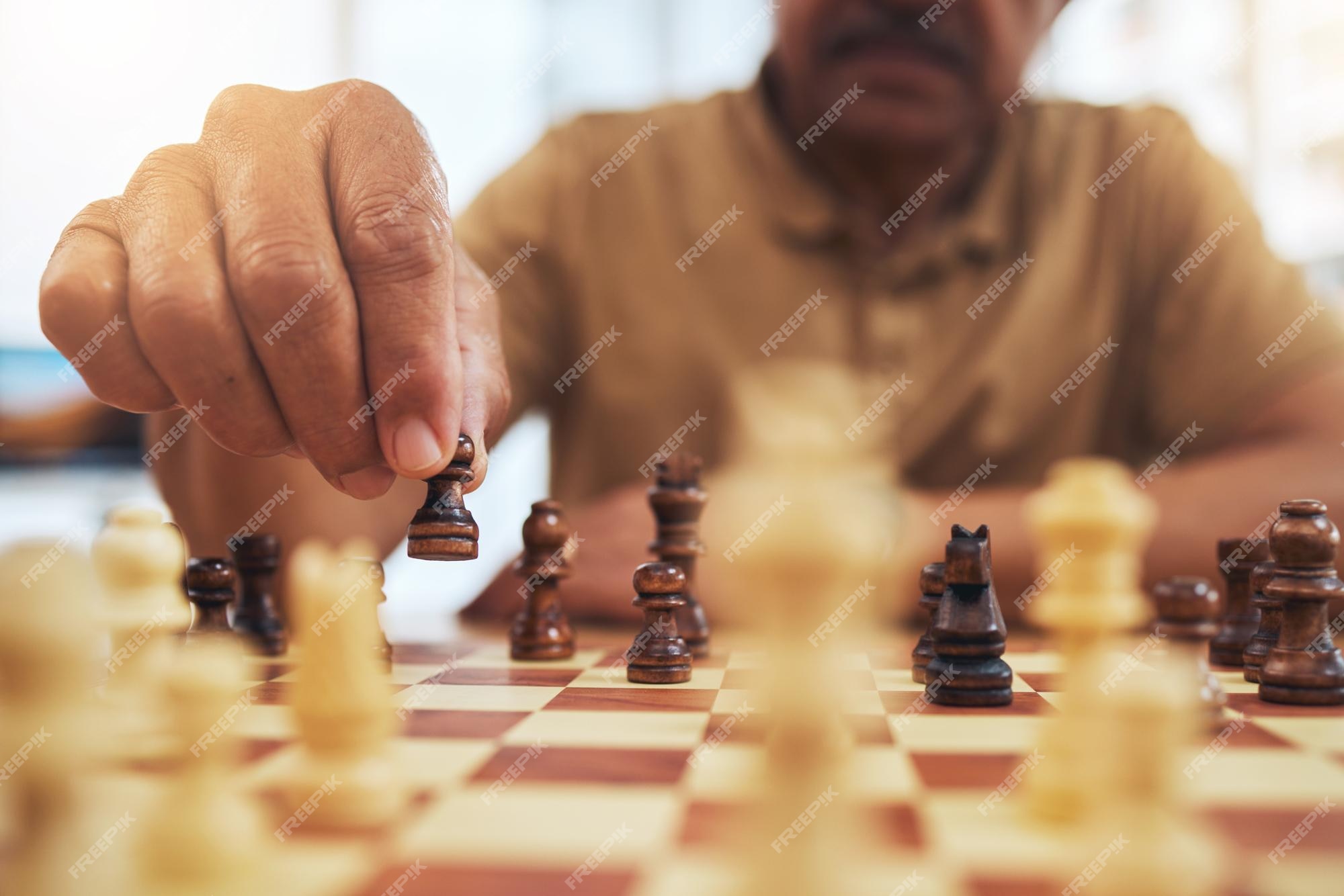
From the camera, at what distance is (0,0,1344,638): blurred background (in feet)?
14.9

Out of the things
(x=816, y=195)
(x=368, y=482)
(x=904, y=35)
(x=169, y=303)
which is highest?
(x=904, y=35)

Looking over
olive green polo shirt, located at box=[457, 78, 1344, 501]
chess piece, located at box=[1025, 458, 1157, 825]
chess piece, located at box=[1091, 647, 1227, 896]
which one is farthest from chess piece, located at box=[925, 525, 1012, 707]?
olive green polo shirt, located at box=[457, 78, 1344, 501]

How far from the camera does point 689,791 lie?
836mm

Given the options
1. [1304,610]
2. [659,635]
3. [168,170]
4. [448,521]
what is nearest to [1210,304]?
[1304,610]

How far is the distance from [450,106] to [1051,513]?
242 inches

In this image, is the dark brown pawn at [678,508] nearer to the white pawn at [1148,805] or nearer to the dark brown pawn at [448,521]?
the dark brown pawn at [448,521]

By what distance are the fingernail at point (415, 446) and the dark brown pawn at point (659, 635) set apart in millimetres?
353

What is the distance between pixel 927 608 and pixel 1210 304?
5.93 ft

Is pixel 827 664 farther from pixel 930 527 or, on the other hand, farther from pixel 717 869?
pixel 930 527

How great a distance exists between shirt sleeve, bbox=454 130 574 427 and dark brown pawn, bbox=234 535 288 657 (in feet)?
3.96

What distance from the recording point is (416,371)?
1.22m

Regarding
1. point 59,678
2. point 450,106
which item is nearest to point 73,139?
point 450,106

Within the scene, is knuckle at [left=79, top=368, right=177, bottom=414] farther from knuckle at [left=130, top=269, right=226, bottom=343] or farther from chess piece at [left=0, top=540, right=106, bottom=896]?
chess piece at [left=0, top=540, right=106, bottom=896]

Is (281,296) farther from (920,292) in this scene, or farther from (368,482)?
(920,292)
